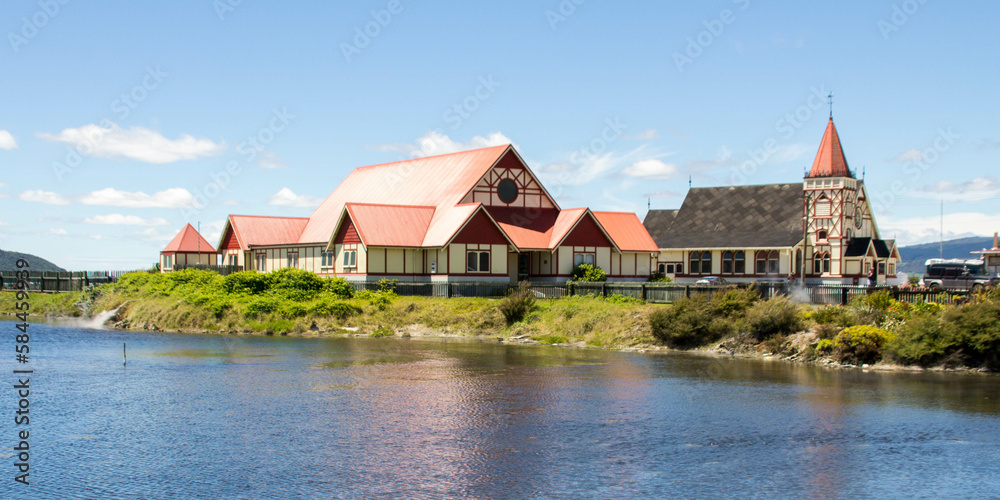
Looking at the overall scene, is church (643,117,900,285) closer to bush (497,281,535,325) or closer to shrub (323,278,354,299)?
bush (497,281,535,325)

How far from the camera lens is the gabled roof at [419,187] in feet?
195

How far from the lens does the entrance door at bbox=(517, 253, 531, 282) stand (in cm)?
6116

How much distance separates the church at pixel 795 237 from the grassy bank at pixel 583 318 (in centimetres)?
2953

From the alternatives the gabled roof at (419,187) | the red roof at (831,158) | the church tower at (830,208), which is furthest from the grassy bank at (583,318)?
the red roof at (831,158)

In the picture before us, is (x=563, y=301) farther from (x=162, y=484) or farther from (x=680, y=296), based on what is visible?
(x=162, y=484)

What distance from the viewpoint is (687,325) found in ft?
127

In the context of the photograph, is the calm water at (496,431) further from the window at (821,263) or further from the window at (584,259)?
the window at (821,263)

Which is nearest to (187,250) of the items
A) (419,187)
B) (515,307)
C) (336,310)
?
(419,187)

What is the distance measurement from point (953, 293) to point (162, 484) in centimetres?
3261

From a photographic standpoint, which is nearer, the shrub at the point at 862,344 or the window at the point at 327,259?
the shrub at the point at 862,344

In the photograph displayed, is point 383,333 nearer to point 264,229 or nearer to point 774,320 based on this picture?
point 774,320

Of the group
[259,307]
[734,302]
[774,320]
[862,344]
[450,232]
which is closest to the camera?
[862,344]

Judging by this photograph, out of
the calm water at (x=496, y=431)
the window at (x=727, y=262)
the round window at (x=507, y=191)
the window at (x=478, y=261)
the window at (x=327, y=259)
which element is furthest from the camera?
the window at (x=727, y=262)

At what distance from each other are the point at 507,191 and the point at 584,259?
706 cm
